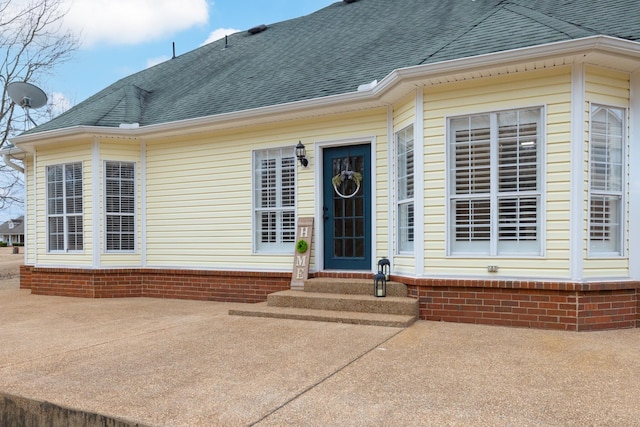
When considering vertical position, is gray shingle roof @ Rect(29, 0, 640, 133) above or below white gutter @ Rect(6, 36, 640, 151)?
above

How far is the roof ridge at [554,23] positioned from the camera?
4.68 m

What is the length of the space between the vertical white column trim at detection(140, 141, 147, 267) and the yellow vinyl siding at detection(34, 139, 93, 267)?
828mm

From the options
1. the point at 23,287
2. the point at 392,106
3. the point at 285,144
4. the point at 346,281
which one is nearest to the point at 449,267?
the point at 346,281

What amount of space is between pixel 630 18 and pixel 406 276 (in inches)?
160

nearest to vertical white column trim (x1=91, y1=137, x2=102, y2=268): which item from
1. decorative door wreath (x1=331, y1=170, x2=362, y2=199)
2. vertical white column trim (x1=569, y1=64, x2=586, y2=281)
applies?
decorative door wreath (x1=331, y1=170, x2=362, y2=199)

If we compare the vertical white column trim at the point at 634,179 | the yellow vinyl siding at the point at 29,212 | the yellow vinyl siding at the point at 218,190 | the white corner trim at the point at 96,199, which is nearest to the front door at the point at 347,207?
the yellow vinyl siding at the point at 218,190

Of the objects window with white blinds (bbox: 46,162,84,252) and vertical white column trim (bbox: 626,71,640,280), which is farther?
window with white blinds (bbox: 46,162,84,252)

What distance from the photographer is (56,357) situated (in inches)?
158

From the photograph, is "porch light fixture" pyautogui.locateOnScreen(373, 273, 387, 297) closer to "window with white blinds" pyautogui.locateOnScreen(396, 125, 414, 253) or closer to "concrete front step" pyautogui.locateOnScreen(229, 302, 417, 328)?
"concrete front step" pyautogui.locateOnScreen(229, 302, 417, 328)

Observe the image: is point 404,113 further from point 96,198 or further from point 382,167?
point 96,198

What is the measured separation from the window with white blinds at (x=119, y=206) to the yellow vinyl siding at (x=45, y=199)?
28 cm

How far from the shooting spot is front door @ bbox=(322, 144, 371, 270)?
21.1ft

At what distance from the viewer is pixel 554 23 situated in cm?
511

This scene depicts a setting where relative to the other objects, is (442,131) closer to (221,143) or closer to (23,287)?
(221,143)
